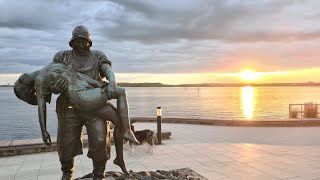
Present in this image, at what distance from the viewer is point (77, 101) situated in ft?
13.3

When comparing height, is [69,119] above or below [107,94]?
below

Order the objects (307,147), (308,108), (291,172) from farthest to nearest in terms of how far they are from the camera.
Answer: (308,108) < (307,147) < (291,172)

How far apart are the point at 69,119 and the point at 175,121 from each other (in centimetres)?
1292

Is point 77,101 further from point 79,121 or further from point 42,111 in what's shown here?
point 42,111

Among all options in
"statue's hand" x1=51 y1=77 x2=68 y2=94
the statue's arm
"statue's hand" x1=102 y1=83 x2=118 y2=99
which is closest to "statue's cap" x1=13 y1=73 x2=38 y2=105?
the statue's arm

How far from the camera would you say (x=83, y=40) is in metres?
4.26

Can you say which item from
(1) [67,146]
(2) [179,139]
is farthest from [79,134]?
(2) [179,139]

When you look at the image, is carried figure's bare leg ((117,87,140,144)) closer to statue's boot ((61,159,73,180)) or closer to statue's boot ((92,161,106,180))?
statue's boot ((92,161,106,180))

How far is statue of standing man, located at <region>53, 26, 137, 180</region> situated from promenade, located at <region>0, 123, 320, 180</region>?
8.95ft

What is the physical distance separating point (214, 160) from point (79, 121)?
15.9 ft

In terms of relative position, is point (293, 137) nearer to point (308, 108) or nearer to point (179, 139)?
point (179, 139)

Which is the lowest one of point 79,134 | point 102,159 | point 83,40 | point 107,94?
point 102,159

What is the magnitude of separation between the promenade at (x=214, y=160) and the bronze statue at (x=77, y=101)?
9.32 feet

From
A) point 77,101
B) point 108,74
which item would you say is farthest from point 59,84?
point 108,74
